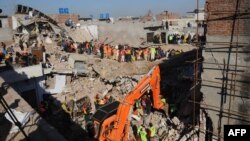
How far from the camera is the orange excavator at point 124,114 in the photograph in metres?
10.8

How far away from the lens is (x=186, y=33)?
35.5 m

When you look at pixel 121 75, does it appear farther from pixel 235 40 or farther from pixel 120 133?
pixel 235 40

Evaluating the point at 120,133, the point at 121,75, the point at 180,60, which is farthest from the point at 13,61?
the point at 120,133

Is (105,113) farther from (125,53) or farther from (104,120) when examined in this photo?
(125,53)

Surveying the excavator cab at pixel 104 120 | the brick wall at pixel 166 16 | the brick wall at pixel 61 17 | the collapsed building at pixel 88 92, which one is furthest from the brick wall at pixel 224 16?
the brick wall at pixel 166 16

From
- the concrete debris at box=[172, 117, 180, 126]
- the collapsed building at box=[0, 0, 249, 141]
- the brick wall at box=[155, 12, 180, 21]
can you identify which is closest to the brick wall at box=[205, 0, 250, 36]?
the collapsed building at box=[0, 0, 249, 141]

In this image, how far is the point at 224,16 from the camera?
9156 millimetres

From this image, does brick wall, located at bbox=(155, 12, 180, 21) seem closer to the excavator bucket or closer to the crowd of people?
the crowd of people

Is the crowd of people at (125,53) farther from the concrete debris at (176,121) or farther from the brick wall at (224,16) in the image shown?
the brick wall at (224,16)

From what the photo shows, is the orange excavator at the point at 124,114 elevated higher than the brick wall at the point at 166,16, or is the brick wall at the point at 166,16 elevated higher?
the brick wall at the point at 166,16

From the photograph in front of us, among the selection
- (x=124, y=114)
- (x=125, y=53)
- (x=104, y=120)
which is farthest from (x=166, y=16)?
(x=124, y=114)

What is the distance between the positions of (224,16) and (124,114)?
16.5 ft

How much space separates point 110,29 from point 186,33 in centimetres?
1020

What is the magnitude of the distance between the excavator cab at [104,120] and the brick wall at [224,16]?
17.3 feet
